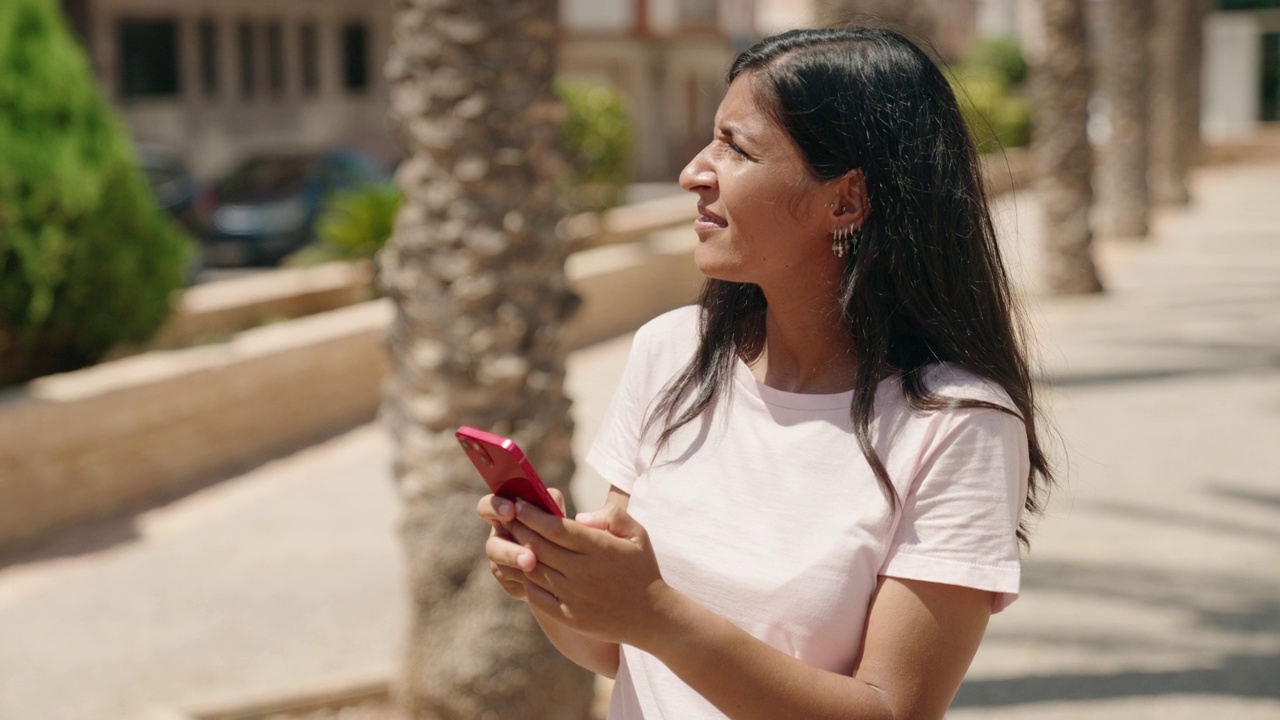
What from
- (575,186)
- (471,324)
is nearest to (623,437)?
(471,324)

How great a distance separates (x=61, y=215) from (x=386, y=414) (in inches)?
162

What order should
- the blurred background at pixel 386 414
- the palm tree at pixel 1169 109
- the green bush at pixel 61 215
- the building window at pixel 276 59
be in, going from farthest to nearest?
1. the building window at pixel 276 59
2. the palm tree at pixel 1169 109
3. the green bush at pixel 61 215
4. the blurred background at pixel 386 414

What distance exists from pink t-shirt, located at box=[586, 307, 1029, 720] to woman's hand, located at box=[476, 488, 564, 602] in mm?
229

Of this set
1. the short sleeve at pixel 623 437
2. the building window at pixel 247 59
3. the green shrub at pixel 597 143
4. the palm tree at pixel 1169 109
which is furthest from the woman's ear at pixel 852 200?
the building window at pixel 247 59

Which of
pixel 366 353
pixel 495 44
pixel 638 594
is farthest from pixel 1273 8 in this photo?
pixel 638 594

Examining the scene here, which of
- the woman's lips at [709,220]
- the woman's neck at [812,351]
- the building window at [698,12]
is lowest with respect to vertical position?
the woman's neck at [812,351]

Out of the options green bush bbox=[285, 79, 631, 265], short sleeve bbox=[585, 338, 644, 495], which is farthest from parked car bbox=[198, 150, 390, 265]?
short sleeve bbox=[585, 338, 644, 495]

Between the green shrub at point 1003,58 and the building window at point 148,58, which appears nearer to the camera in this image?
the building window at point 148,58

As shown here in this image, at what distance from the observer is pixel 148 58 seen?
2886 centimetres

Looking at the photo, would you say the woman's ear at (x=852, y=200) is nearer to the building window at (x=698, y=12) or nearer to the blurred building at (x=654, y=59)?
the blurred building at (x=654, y=59)

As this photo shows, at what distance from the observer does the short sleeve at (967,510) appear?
177 centimetres

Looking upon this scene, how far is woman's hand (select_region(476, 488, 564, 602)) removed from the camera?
1737 millimetres

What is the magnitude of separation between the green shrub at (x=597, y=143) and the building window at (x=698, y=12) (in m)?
21.6

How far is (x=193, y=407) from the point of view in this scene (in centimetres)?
822
